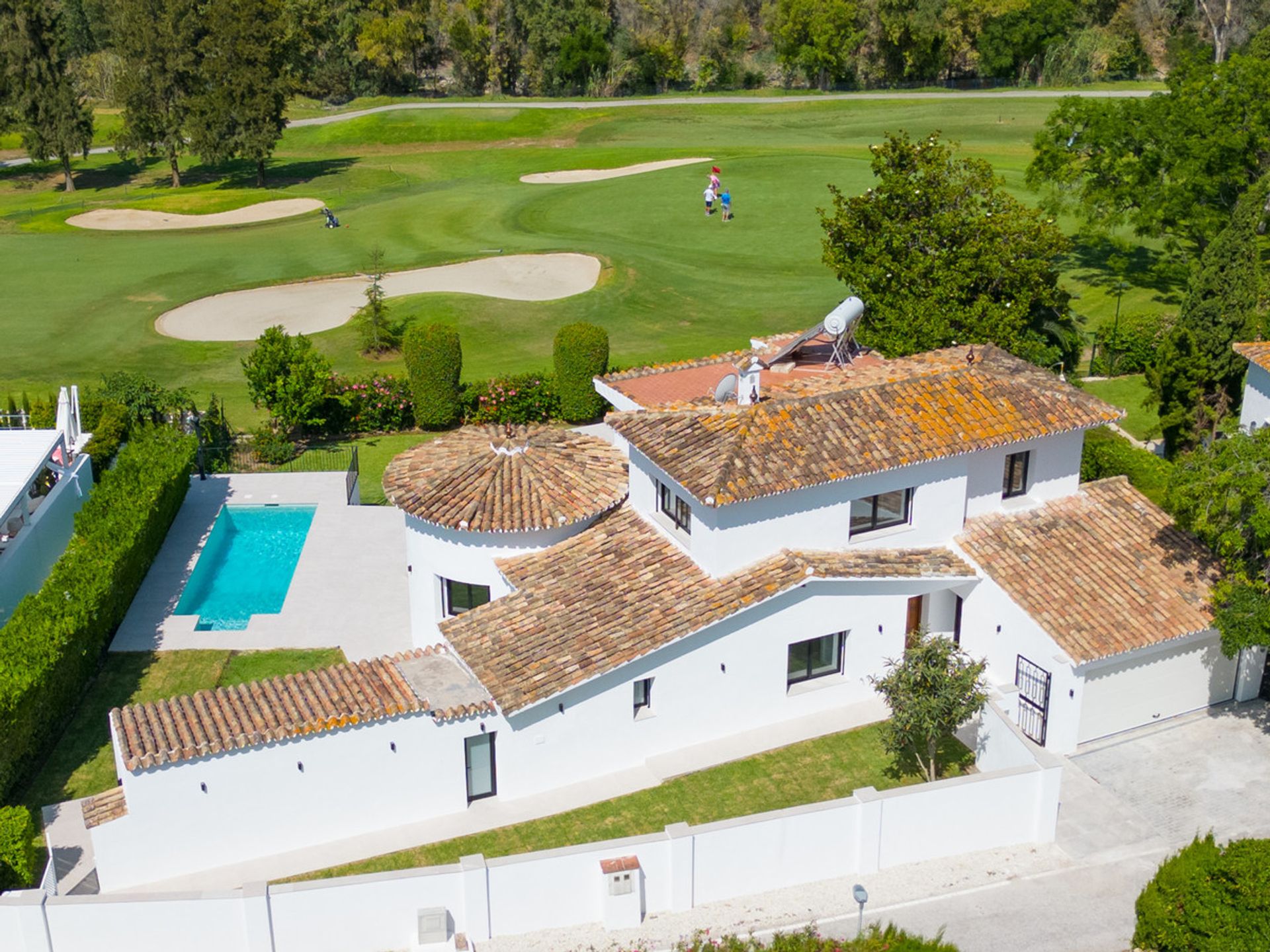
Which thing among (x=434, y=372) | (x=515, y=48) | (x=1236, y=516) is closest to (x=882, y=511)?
(x=1236, y=516)

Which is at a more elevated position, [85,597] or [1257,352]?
[1257,352]

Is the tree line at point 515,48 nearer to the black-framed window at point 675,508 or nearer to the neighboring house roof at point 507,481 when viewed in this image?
the neighboring house roof at point 507,481

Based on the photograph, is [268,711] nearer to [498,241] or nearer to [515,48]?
[498,241]

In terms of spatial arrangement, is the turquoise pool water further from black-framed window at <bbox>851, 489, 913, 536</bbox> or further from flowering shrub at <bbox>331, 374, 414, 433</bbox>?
black-framed window at <bbox>851, 489, 913, 536</bbox>

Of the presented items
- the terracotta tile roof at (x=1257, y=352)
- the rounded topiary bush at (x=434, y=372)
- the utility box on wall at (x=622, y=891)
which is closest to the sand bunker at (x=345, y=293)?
the rounded topiary bush at (x=434, y=372)

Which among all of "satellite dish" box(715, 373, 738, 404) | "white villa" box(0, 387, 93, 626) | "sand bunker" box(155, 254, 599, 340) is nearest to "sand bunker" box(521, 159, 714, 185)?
"sand bunker" box(155, 254, 599, 340)

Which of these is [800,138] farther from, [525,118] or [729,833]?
[729,833]

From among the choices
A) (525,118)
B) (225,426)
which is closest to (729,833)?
(225,426)
